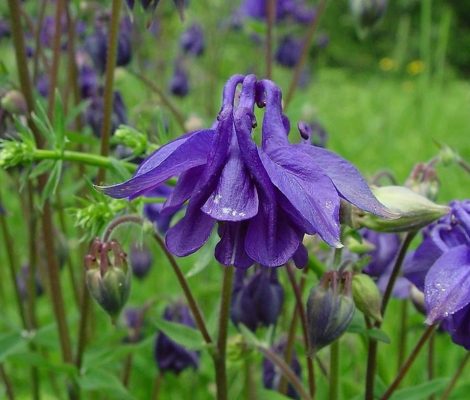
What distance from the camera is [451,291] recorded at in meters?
1.09

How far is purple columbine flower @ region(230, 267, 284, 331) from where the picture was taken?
59.3 inches

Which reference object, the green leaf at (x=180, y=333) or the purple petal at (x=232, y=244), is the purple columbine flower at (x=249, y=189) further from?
the green leaf at (x=180, y=333)

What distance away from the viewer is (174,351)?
6.44 feet

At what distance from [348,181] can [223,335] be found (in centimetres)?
45

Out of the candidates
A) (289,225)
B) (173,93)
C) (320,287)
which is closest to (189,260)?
(173,93)

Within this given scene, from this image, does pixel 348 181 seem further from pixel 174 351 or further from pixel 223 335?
pixel 174 351

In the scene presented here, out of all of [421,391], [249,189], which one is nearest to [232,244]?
[249,189]

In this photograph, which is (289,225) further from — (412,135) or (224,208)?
(412,135)

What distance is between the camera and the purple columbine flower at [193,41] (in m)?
3.62

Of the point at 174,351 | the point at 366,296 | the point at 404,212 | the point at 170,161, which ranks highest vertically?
the point at 170,161

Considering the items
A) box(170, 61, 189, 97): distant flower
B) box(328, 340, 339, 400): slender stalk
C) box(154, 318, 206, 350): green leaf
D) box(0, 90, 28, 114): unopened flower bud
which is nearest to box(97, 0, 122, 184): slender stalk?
box(0, 90, 28, 114): unopened flower bud

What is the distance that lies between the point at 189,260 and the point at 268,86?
1.92 meters

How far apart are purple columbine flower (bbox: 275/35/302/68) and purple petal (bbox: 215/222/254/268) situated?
2.54m

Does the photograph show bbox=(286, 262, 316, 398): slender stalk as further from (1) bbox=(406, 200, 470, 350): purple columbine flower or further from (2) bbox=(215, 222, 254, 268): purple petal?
(2) bbox=(215, 222, 254, 268): purple petal
